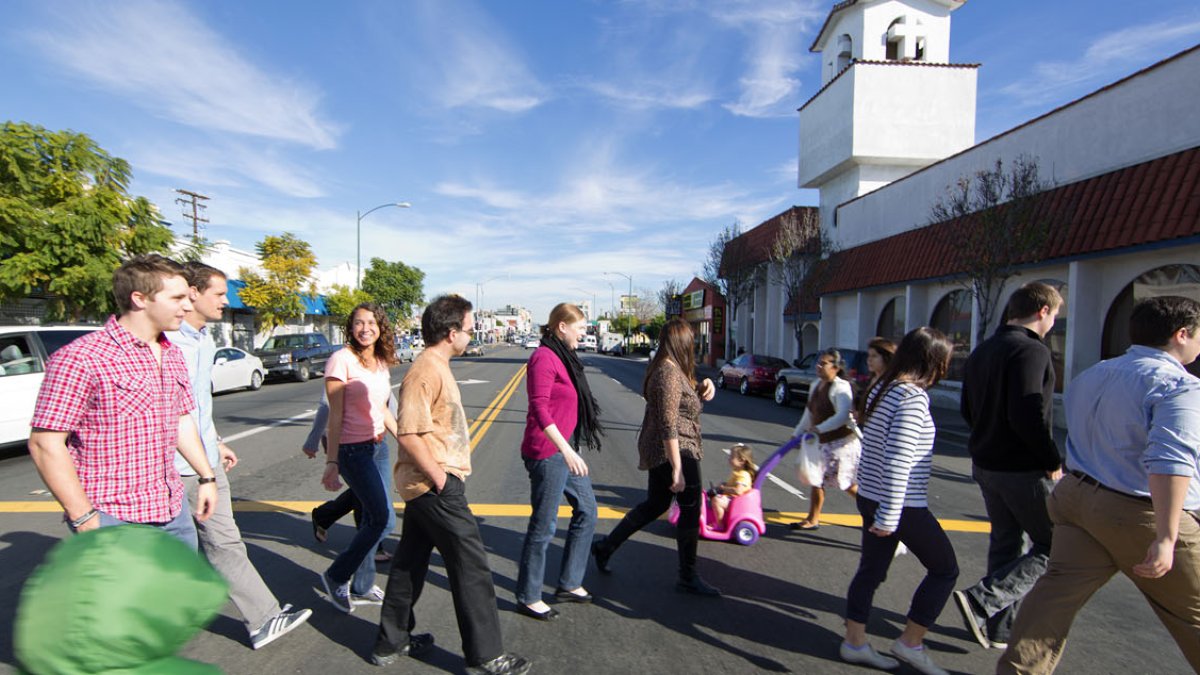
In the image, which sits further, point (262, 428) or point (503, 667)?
point (262, 428)

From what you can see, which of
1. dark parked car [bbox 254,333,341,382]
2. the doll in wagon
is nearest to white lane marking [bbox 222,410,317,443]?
the doll in wagon

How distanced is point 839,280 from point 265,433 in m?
19.0

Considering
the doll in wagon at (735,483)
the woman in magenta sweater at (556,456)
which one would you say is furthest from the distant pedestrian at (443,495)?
the doll in wagon at (735,483)

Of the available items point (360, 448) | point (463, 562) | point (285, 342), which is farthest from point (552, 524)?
point (285, 342)

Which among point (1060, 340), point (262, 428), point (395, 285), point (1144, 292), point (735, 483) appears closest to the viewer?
point (735, 483)

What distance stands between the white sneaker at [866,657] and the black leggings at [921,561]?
0.15m

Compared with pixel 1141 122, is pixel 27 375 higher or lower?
lower

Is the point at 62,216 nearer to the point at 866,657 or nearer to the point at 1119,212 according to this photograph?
the point at 866,657

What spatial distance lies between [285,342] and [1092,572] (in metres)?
23.2

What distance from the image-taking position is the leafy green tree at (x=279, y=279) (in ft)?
90.5

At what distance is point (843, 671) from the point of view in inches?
123

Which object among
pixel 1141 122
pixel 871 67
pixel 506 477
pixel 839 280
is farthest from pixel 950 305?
pixel 506 477

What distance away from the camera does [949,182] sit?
1712 cm

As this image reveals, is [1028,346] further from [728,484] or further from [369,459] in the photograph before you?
[369,459]
